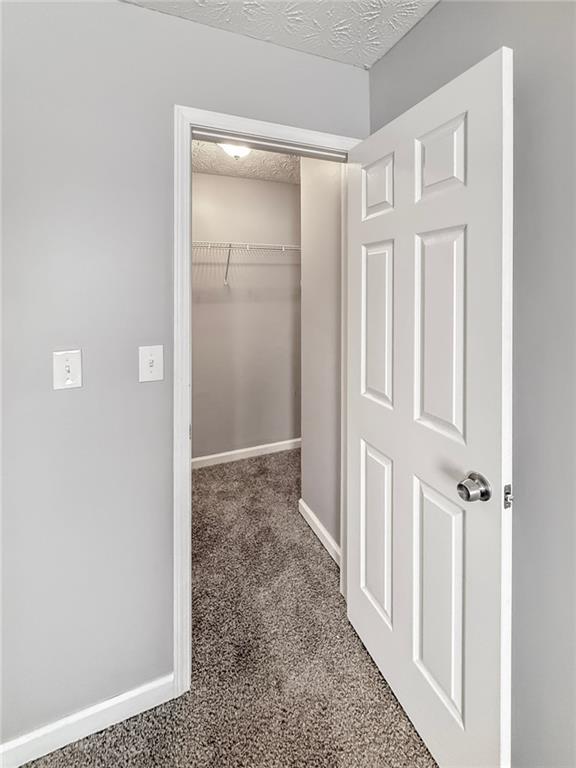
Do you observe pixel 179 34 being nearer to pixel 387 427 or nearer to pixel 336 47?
pixel 336 47

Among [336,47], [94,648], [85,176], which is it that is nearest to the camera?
Answer: [85,176]

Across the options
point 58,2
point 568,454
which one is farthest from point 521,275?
point 58,2

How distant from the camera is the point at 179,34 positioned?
1364mm

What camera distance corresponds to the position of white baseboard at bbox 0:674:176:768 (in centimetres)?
129

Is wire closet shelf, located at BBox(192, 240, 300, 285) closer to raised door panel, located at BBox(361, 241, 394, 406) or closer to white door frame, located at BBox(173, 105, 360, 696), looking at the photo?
white door frame, located at BBox(173, 105, 360, 696)

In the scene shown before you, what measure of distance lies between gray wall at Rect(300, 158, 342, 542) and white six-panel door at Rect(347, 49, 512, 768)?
0.57 m

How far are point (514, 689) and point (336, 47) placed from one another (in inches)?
84.5

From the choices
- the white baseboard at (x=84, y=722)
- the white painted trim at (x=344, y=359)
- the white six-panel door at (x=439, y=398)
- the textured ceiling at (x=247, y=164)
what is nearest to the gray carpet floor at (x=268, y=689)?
the white baseboard at (x=84, y=722)

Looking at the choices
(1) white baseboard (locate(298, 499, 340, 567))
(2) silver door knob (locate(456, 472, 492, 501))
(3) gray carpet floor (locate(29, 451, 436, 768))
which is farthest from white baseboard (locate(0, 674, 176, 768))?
(2) silver door knob (locate(456, 472, 492, 501))

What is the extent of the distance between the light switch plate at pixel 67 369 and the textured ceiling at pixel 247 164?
6.99ft

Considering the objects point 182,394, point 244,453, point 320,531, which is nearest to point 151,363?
point 182,394

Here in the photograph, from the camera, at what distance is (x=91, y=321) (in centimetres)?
131

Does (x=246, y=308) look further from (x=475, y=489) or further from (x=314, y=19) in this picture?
(x=475, y=489)

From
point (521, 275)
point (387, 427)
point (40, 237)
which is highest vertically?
point (40, 237)
